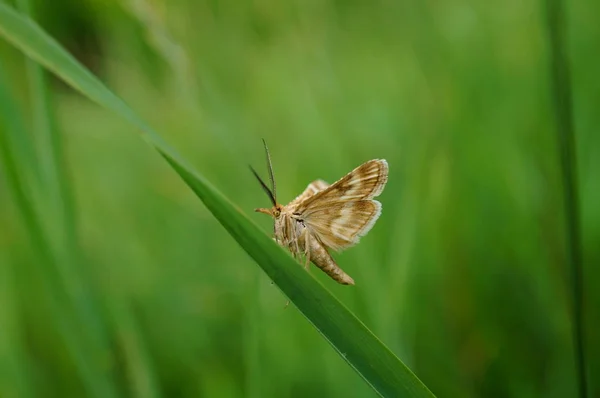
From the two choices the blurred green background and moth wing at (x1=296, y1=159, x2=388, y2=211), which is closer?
moth wing at (x1=296, y1=159, x2=388, y2=211)

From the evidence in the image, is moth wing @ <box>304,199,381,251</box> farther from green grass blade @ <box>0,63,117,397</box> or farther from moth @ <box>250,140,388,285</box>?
green grass blade @ <box>0,63,117,397</box>

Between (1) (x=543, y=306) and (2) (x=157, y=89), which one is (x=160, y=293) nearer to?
(1) (x=543, y=306)

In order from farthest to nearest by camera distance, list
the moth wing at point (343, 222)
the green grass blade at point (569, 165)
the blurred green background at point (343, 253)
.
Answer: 1. the blurred green background at point (343, 253)
2. the moth wing at point (343, 222)
3. the green grass blade at point (569, 165)

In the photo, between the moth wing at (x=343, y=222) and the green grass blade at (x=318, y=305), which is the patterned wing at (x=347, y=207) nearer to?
the moth wing at (x=343, y=222)

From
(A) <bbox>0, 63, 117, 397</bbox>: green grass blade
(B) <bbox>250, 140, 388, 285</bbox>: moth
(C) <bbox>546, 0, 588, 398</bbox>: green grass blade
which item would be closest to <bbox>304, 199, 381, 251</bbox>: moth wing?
(B) <bbox>250, 140, 388, 285</bbox>: moth

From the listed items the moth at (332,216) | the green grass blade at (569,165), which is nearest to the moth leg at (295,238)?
the moth at (332,216)

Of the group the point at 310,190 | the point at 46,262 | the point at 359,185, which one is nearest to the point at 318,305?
the point at 359,185
